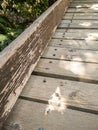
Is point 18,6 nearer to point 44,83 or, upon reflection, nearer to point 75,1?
point 75,1

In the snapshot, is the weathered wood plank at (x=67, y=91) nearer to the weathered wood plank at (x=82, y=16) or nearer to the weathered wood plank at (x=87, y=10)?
the weathered wood plank at (x=82, y=16)

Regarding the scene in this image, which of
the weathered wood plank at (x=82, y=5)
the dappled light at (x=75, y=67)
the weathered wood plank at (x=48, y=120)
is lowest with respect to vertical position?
the weathered wood plank at (x=82, y=5)

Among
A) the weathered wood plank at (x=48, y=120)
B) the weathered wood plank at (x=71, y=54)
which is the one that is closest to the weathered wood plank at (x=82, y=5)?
the weathered wood plank at (x=71, y=54)

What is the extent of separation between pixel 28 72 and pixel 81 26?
61.0 inches

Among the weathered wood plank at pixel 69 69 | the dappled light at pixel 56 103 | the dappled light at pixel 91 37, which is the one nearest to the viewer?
the dappled light at pixel 56 103

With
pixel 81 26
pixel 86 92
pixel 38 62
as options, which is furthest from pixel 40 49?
pixel 81 26

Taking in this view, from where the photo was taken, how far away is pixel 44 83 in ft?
5.58

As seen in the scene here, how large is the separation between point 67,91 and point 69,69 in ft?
1.11

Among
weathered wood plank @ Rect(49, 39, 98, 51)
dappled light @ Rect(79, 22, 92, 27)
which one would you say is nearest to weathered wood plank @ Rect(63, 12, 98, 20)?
dappled light @ Rect(79, 22, 92, 27)

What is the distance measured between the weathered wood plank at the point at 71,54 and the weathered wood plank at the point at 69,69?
0.09m

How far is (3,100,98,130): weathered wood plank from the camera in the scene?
1.28 metres

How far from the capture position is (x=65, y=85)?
1660 mm

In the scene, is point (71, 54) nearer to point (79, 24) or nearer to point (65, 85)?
point (65, 85)

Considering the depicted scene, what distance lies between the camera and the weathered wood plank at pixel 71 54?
6.78ft
